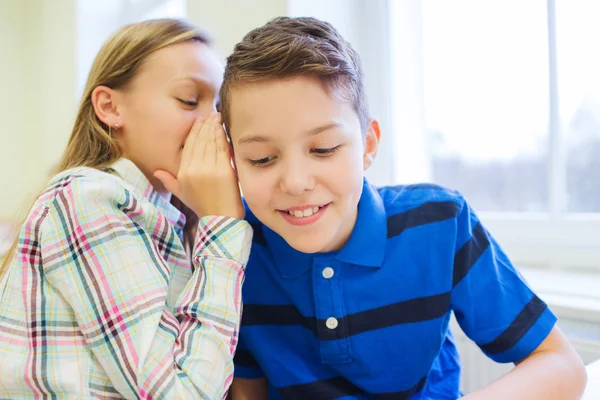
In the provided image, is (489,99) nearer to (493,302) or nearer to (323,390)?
(493,302)

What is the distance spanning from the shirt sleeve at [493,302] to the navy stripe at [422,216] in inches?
0.9

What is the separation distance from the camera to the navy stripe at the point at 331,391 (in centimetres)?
87

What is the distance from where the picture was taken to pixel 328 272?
2.77 ft

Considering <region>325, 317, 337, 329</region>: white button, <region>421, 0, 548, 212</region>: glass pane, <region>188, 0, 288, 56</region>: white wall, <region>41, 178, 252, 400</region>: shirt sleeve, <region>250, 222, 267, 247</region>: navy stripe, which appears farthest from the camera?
<region>188, 0, 288, 56</region>: white wall

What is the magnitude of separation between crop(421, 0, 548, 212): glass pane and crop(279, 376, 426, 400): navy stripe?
0.91 metres

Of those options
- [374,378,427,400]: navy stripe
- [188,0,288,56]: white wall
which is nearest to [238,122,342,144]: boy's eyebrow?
[374,378,427,400]: navy stripe

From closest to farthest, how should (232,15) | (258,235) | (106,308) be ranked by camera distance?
(106,308), (258,235), (232,15)

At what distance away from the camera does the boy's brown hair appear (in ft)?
2.49

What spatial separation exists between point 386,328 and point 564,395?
0.89 feet

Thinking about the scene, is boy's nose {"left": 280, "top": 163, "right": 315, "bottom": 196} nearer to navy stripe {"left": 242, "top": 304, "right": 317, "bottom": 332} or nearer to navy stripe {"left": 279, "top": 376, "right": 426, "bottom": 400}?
navy stripe {"left": 242, "top": 304, "right": 317, "bottom": 332}

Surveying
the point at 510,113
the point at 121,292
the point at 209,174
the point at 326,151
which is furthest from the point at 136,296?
the point at 510,113


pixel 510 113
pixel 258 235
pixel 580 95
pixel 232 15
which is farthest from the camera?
pixel 232 15

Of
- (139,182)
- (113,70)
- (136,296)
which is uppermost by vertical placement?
(113,70)

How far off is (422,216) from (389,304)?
16 cm
